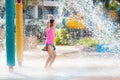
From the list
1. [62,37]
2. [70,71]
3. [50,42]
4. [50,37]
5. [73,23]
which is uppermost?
[50,37]

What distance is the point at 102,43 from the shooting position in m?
13.7

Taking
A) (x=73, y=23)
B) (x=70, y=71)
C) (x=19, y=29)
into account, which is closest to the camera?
(x=70, y=71)

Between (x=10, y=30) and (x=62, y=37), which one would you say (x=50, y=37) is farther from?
(x=62, y=37)

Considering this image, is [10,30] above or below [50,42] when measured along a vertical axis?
above

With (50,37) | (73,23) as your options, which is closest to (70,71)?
(50,37)

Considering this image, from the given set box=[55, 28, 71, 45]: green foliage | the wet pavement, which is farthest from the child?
box=[55, 28, 71, 45]: green foliage

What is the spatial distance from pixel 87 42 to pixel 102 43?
3137mm

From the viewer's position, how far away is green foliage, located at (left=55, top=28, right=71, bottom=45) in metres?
20.4

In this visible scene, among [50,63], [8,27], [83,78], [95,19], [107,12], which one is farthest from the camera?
[107,12]

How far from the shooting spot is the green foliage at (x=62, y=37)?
2035 centimetres

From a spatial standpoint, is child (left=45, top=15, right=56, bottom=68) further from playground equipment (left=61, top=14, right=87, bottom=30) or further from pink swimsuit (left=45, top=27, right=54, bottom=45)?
playground equipment (left=61, top=14, right=87, bottom=30)

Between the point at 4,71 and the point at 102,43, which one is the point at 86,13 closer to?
the point at 102,43

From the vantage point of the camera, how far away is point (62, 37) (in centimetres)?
2120

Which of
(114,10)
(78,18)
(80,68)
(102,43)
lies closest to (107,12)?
(114,10)
